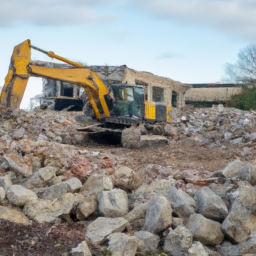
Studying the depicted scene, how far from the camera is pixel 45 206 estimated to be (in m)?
5.46

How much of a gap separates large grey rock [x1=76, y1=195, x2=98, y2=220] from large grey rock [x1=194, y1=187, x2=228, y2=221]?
56.7 inches

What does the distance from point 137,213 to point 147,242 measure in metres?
0.70

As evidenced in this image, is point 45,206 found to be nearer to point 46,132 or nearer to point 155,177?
point 155,177

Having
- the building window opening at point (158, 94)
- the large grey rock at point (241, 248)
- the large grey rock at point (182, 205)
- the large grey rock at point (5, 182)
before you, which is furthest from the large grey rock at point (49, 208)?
the building window opening at point (158, 94)

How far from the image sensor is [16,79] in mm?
10648

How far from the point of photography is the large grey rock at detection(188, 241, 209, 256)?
4.44 m

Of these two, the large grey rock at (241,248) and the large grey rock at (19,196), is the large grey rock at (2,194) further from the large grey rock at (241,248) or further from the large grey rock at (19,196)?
the large grey rock at (241,248)

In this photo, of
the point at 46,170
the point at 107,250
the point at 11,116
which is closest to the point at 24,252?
the point at 107,250

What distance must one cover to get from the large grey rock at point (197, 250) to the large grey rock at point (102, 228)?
94 centimetres

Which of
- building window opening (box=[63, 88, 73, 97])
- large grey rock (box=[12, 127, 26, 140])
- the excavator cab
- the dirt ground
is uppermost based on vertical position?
building window opening (box=[63, 88, 73, 97])

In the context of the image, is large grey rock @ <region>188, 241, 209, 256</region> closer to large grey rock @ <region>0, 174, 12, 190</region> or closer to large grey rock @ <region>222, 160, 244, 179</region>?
large grey rock @ <region>222, 160, 244, 179</region>

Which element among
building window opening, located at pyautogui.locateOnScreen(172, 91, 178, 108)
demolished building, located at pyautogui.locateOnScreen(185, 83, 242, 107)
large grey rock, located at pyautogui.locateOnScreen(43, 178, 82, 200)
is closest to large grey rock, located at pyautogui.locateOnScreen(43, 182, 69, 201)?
large grey rock, located at pyautogui.locateOnScreen(43, 178, 82, 200)

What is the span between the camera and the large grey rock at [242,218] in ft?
16.1

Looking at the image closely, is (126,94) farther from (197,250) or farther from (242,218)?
(197,250)
